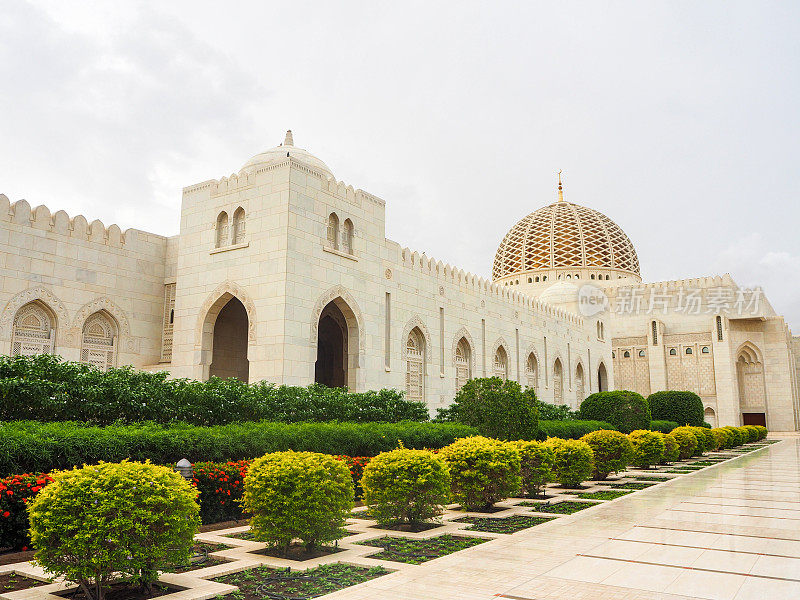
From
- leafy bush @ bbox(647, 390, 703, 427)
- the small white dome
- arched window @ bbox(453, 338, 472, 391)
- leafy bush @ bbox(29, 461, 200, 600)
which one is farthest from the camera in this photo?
leafy bush @ bbox(647, 390, 703, 427)

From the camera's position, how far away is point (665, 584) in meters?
4.68

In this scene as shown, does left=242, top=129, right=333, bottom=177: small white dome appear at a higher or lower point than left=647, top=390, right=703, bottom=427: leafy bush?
higher

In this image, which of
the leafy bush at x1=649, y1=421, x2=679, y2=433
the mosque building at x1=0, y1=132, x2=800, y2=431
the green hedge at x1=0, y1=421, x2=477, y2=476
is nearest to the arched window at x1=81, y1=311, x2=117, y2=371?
the mosque building at x1=0, y1=132, x2=800, y2=431

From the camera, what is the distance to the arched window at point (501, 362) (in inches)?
952

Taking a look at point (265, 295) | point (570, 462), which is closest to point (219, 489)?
point (570, 462)

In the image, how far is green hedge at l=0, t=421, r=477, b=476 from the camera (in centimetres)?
613

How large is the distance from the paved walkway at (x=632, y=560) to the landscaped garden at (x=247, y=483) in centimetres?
41

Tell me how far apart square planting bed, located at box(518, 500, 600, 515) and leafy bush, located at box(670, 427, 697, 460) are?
898 cm

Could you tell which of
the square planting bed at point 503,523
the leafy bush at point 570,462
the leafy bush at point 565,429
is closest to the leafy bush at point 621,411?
the leafy bush at point 565,429

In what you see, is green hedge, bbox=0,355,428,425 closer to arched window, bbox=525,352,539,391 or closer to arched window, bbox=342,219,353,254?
arched window, bbox=342,219,353,254

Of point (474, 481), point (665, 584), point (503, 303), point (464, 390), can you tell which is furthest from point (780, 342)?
point (665, 584)

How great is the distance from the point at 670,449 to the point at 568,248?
30.5 meters

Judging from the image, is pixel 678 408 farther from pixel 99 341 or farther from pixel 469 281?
pixel 99 341

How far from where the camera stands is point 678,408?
28562 millimetres
